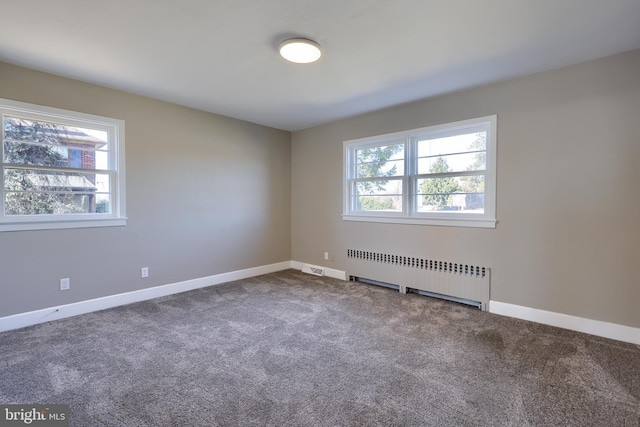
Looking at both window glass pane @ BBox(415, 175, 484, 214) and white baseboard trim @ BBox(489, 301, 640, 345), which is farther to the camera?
window glass pane @ BBox(415, 175, 484, 214)

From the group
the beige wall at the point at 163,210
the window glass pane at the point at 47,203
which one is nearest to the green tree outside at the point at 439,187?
the beige wall at the point at 163,210

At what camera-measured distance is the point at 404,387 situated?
1.95m

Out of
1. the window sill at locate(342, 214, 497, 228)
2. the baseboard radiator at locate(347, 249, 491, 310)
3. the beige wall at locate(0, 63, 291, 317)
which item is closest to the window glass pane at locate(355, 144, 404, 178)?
the window sill at locate(342, 214, 497, 228)

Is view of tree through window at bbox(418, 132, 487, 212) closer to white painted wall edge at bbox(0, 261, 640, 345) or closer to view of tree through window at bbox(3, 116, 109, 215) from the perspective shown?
white painted wall edge at bbox(0, 261, 640, 345)

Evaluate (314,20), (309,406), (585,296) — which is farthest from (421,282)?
(314,20)

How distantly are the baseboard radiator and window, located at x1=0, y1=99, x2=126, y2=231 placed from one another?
321 centimetres

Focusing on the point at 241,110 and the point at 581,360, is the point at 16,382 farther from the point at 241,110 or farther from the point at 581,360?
the point at 581,360

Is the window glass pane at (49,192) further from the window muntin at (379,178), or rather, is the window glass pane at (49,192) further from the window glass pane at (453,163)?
the window glass pane at (453,163)

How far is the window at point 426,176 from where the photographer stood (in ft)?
11.2

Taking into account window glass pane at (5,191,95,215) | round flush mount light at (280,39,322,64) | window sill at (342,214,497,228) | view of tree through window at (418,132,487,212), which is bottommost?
window sill at (342,214,497,228)

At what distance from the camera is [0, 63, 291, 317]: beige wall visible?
296cm

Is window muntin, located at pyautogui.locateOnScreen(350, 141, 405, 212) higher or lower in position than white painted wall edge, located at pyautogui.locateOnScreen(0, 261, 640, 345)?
higher

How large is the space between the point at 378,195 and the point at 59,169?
3.82 m

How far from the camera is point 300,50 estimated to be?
2461mm
